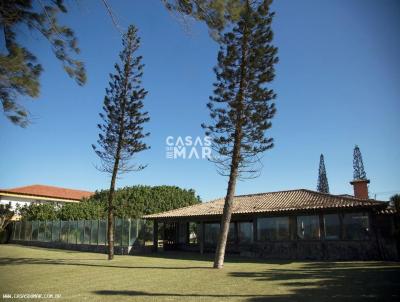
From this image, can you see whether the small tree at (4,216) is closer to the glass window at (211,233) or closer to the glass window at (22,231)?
the glass window at (22,231)

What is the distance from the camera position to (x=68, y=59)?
9203 millimetres

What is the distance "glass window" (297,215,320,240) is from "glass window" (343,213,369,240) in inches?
64.3

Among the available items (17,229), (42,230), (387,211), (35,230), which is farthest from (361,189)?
(17,229)

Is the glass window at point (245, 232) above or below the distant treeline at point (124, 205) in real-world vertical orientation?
below

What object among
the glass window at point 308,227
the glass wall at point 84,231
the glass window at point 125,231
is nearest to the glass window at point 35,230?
A: the glass wall at point 84,231

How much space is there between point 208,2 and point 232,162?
33.1ft

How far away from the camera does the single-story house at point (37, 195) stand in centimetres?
5022

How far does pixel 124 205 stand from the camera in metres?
46.2

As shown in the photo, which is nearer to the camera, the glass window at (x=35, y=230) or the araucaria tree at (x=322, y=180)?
the glass window at (x=35, y=230)

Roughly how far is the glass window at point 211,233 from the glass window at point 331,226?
33.1 feet

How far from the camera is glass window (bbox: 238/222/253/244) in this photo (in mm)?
24703

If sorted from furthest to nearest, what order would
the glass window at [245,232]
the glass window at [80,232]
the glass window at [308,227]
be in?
1. the glass window at [80,232]
2. the glass window at [245,232]
3. the glass window at [308,227]

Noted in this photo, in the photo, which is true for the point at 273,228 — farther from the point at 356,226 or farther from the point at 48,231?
the point at 48,231

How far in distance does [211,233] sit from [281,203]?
804 centimetres
